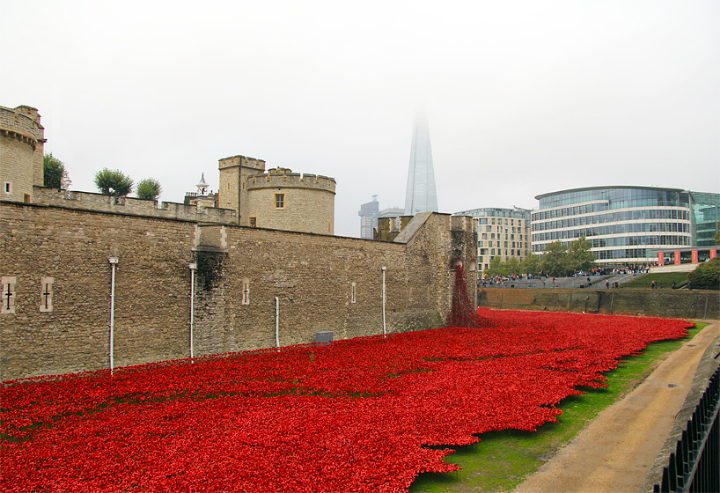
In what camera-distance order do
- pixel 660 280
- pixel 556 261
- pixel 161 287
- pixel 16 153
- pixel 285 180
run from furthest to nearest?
pixel 556 261 → pixel 660 280 → pixel 285 180 → pixel 16 153 → pixel 161 287

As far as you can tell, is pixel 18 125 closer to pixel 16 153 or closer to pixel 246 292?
pixel 16 153

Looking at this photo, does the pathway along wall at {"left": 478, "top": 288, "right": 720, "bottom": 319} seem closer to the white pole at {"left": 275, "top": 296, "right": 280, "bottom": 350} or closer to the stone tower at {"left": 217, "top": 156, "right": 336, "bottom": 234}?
the stone tower at {"left": 217, "top": 156, "right": 336, "bottom": 234}

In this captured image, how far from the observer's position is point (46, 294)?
14289mm

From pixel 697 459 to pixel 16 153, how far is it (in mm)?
24619

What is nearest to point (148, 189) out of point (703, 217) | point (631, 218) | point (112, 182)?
point (112, 182)

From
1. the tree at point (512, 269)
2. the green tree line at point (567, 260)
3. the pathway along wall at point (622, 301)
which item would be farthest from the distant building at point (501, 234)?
the pathway along wall at point (622, 301)

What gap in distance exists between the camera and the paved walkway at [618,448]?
306 inches

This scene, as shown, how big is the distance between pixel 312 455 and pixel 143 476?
2.65m

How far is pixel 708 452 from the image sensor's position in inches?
199

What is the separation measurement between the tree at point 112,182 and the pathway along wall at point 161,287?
97.7ft

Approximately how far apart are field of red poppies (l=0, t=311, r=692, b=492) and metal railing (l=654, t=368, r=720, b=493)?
3846 mm

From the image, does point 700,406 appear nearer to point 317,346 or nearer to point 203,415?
point 203,415

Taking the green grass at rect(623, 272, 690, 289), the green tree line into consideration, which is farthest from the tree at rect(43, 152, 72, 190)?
the green tree line

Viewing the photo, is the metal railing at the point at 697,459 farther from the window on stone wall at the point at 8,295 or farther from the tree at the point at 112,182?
the tree at the point at 112,182
